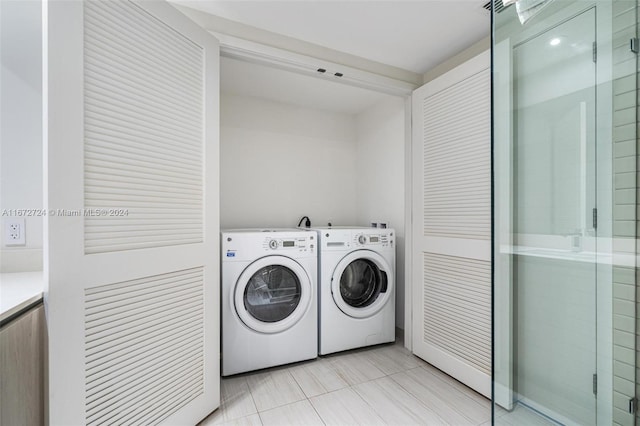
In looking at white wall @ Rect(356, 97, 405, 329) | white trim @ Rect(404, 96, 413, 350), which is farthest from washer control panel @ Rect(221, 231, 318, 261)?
white wall @ Rect(356, 97, 405, 329)

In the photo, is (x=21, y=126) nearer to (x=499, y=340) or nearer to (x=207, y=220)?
(x=207, y=220)

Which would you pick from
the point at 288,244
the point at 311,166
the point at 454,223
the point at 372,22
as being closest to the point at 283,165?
the point at 311,166

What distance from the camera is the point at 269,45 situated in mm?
1909

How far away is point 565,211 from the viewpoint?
106 cm

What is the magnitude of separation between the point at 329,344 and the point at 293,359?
1.00ft

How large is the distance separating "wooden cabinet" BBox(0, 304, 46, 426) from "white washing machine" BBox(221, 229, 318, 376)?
1.05 m

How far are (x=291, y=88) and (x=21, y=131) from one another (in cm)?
191

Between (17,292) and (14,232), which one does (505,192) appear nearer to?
(17,292)

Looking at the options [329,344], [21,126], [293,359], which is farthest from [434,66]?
[21,126]

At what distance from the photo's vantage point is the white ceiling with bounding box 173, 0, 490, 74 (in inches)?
65.3

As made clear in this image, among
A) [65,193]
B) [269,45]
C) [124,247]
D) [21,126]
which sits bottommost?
[124,247]

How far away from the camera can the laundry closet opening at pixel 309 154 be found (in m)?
2.76

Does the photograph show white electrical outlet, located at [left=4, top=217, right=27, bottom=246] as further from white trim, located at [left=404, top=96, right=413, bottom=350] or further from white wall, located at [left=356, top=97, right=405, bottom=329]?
white wall, located at [left=356, top=97, right=405, bottom=329]

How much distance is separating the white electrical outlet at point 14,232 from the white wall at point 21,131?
0.07ft
